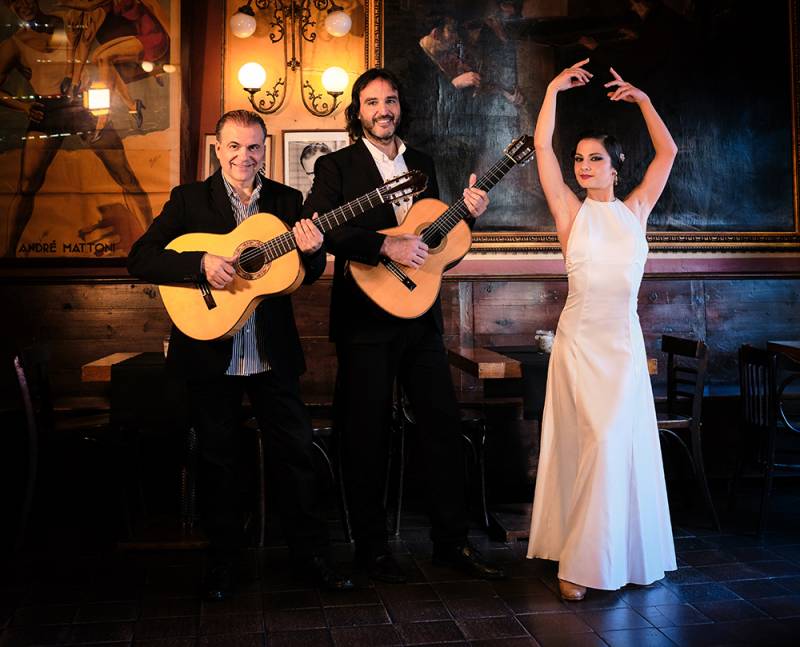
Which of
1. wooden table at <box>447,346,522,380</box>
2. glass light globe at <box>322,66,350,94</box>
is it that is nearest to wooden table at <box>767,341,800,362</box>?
wooden table at <box>447,346,522,380</box>

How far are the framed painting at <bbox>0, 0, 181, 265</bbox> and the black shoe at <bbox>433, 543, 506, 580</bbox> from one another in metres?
2.89

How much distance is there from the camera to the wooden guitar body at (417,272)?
3.41 meters

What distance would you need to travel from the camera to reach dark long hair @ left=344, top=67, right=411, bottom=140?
3510mm

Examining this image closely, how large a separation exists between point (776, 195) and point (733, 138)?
1.58 ft

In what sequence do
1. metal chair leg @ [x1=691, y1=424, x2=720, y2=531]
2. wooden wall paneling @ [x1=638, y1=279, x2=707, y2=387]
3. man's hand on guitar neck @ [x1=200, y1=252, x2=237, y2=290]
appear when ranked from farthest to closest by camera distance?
1. wooden wall paneling @ [x1=638, y1=279, x2=707, y2=387]
2. metal chair leg @ [x1=691, y1=424, x2=720, y2=531]
3. man's hand on guitar neck @ [x1=200, y1=252, x2=237, y2=290]

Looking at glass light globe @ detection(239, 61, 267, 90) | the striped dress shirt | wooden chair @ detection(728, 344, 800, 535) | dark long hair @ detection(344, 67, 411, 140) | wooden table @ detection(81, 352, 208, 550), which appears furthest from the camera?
glass light globe @ detection(239, 61, 267, 90)

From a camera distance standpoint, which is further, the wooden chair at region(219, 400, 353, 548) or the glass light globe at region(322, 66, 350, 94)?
the glass light globe at region(322, 66, 350, 94)

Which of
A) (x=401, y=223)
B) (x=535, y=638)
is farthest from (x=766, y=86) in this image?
(x=535, y=638)

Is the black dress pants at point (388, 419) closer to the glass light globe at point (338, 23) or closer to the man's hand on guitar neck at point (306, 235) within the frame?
the man's hand on guitar neck at point (306, 235)

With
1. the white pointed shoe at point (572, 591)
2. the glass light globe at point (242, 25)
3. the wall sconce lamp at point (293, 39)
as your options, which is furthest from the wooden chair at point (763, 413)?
the glass light globe at point (242, 25)

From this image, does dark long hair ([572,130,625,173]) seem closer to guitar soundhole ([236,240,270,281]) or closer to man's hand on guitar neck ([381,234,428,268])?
man's hand on guitar neck ([381,234,428,268])

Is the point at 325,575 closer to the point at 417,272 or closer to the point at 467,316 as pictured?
the point at 417,272

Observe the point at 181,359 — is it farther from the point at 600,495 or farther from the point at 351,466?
the point at 600,495

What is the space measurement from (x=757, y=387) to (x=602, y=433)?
4.87ft
